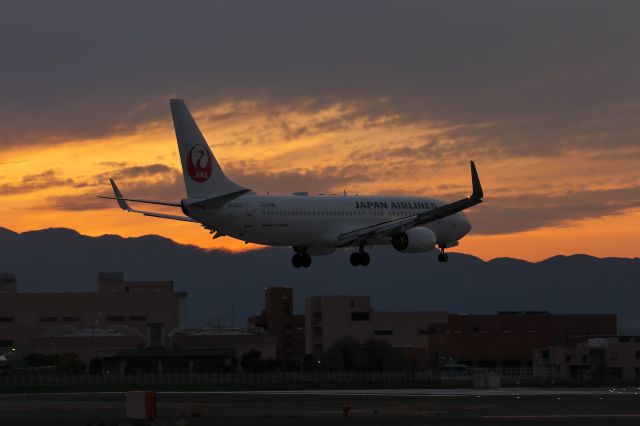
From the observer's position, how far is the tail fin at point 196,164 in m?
96.0

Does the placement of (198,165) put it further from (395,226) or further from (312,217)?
(395,226)

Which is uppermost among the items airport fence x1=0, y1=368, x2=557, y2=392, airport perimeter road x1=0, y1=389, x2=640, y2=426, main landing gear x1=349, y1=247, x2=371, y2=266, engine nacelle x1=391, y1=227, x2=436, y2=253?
engine nacelle x1=391, y1=227, x2=436, y2=253

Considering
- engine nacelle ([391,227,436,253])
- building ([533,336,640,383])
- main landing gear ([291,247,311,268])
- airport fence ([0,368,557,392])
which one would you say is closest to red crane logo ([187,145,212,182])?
main landing gear ([291,247,311,268])

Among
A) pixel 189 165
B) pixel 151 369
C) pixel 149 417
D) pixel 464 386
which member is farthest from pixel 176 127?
pixel 151 369

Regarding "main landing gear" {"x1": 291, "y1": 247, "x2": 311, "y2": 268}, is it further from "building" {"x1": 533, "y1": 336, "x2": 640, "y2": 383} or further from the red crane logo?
"building" {"x1": 533, "y1": 336, "x2": 640, "y2": 383}

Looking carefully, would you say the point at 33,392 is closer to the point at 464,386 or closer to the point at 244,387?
the point at 244,387

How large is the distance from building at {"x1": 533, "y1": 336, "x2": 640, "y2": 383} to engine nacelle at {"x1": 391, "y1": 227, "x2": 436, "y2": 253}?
198ft

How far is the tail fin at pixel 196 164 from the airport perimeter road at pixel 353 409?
49.4ft

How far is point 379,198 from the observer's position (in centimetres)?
10819

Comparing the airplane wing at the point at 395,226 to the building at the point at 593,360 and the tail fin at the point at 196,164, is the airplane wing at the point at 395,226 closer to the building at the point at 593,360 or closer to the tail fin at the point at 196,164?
the tail fin at the point at 196,164

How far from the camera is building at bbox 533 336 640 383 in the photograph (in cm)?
16425

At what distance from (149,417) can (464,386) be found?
67936 mm

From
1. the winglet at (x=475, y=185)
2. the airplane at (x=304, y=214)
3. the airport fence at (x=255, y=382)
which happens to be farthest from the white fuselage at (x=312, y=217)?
the airport fence at (x=255, y=382)

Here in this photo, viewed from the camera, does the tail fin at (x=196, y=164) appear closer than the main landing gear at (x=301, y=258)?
Yes
